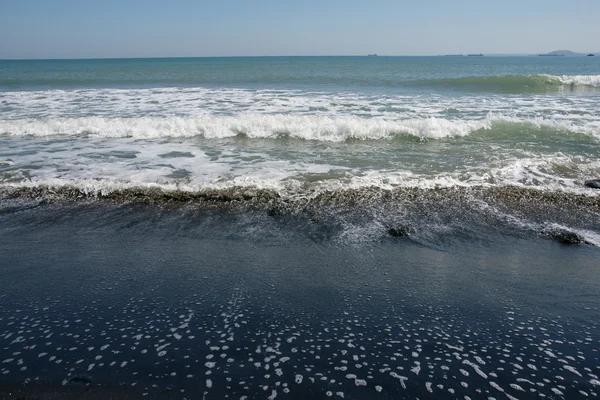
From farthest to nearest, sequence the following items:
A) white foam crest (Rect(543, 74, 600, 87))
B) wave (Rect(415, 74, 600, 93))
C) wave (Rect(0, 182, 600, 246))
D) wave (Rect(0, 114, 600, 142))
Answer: white foam crest (Rect(543, 74, 600, 87)) → wave (Rect(415, 74, 600, 93)) → wave (Rect(0, 114, 600, 142)) → wave (Rect(0, 182, 600, 246))

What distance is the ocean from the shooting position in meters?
3.45

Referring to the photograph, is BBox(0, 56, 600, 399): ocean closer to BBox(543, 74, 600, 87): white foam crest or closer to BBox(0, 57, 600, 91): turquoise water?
BBox(0, 57, 600, 91): turquoise water

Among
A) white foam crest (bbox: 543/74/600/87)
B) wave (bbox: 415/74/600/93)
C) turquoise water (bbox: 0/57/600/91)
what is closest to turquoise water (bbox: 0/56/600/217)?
wave (bbox: 415/74/600/93)

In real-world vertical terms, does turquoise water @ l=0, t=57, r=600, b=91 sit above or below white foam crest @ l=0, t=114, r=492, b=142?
above

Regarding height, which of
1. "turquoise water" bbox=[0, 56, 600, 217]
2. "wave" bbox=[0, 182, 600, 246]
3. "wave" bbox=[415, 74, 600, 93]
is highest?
"wave" bbox=[415, 74, 600, 93]

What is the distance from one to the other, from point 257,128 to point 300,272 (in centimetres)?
928

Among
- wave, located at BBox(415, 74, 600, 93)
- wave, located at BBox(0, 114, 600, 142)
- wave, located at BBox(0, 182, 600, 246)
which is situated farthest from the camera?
wave, located at BBox(415, 74, 600, 93)

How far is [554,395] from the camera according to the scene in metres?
3.23

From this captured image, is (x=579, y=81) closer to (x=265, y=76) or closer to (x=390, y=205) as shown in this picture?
(x=265, y=76)

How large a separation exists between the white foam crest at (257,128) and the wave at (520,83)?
17.8 m

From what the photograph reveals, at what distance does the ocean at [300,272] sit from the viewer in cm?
345

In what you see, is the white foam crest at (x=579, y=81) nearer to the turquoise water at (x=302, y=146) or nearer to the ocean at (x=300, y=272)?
the turquoise water at (x=302, y=146)

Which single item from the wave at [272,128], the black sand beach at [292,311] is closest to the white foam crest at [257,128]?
the wave at [272,128]

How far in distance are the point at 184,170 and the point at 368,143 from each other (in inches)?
225
